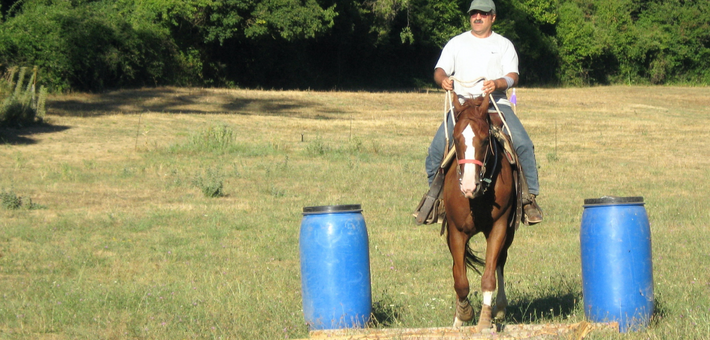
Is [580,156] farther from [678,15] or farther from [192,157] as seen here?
[678,15]

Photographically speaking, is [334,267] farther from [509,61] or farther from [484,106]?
[509,61]

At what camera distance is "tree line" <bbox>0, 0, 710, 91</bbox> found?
36.3 m

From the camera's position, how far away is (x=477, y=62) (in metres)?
6.97

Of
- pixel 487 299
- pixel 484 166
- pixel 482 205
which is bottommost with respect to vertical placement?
pixel 487 299

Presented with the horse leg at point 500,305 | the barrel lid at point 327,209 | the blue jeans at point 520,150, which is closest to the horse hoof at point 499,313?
the horse leg at point 500,305

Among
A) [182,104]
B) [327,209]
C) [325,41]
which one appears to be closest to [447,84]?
[327,209]

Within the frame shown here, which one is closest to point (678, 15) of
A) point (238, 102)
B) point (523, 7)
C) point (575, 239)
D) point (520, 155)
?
point (523, 7)

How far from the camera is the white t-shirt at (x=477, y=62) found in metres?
6.95

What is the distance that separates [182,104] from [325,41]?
21.8 meters

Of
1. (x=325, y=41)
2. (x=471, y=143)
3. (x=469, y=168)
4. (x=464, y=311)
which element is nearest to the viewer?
(x=469, y=168)

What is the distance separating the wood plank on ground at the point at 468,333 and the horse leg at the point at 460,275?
455 mm

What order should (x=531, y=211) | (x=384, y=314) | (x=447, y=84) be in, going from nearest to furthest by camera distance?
(x=447, y=84) < (x=531, y=211) < (x=384, y=314)

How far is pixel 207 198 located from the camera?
15.1 metres

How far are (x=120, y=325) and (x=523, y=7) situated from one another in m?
64.0
